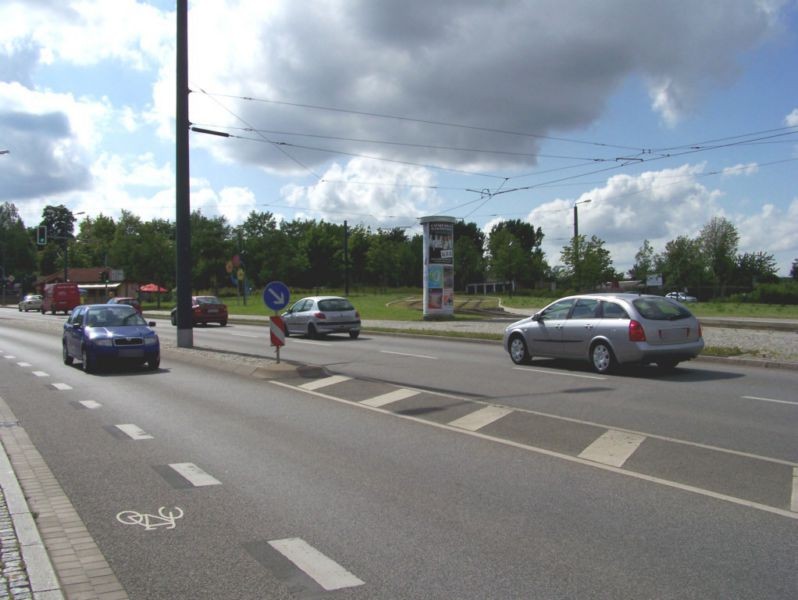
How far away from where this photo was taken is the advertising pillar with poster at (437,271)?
36312 mm

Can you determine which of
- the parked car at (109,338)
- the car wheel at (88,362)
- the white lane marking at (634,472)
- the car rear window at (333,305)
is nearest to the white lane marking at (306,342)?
the car rear window at (333,305)

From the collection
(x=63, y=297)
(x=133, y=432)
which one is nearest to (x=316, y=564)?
(x=133, y=432)

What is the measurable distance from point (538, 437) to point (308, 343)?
16147mm

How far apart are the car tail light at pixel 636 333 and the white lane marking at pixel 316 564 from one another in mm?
9760

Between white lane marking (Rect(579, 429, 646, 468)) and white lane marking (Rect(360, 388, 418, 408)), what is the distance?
149 inches

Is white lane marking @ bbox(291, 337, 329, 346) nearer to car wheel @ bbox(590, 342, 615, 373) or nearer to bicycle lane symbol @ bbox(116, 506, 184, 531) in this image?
car wheel @ bbox(590, 342, 615, 373)

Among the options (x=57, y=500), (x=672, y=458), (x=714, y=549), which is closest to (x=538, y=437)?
(x=672, y=458)

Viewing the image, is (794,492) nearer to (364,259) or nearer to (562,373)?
(562,373)

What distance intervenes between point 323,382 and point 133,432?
4.86 m

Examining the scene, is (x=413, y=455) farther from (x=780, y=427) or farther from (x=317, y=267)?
(x=317, y=267)

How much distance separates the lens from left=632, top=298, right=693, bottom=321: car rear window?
13.6m

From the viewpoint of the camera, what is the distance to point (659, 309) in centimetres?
1383

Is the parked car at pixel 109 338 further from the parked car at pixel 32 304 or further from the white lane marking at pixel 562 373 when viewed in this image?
the parked car at pixel 32 304

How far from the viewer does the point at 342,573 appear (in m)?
4.32
